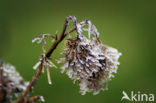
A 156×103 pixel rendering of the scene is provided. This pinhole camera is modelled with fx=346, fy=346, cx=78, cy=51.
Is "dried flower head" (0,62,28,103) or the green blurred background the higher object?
the green blurred background

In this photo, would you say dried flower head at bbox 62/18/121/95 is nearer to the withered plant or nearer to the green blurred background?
the withered plant

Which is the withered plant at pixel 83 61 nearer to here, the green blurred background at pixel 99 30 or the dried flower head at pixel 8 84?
the dried flower head at pixel 8 84

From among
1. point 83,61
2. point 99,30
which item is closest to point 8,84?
point 83,61

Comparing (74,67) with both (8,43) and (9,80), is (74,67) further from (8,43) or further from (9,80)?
(8,43)

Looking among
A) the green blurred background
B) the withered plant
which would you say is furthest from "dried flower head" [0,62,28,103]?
the green blurred background

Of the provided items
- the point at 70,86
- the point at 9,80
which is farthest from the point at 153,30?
the point at 9,80
